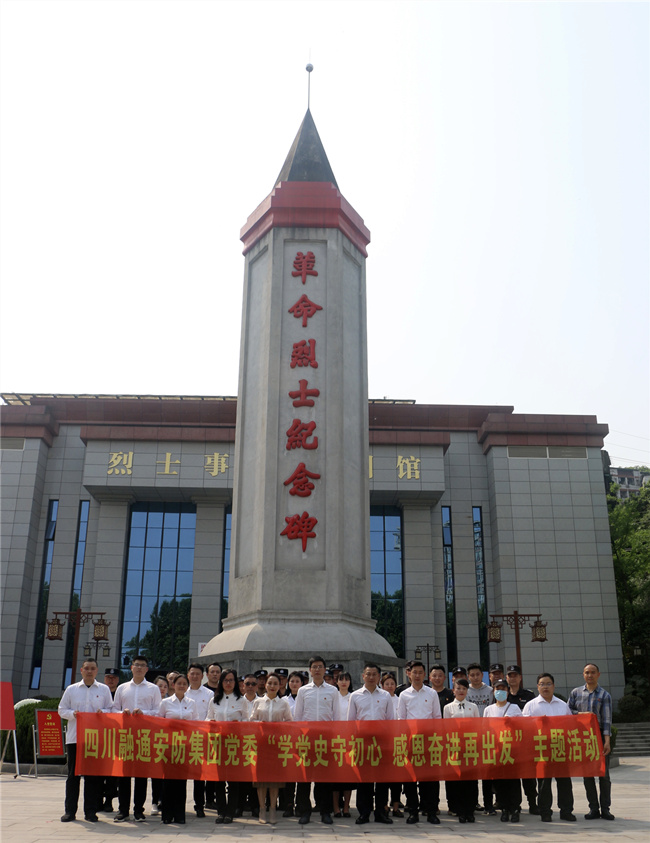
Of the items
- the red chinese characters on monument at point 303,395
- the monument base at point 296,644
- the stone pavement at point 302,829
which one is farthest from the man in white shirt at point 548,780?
the red chinese characters on monument at point 303,395

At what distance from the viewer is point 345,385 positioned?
1522 centimetres

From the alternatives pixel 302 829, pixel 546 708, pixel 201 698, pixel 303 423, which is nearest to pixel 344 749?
pixel 302 829

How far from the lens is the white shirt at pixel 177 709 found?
27.2ft

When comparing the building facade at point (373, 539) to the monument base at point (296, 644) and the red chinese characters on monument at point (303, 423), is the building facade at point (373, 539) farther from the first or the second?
the monument base at point (296, 644)

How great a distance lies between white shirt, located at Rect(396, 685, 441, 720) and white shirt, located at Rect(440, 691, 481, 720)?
0.56ft

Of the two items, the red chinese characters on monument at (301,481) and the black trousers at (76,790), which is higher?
the red chinese characters on monument at (301,481)

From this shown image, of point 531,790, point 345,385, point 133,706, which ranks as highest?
point 345,385

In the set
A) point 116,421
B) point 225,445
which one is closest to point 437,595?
point 225,445

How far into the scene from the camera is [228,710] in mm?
8461

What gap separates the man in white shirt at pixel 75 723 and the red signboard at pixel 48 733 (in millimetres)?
5117

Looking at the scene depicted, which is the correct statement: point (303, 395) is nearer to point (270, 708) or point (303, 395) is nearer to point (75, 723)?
point (270, 708)

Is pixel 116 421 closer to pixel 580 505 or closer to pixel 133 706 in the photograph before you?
pixel 580 505

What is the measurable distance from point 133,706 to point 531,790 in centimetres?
433

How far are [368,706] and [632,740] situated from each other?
18.3 meters
